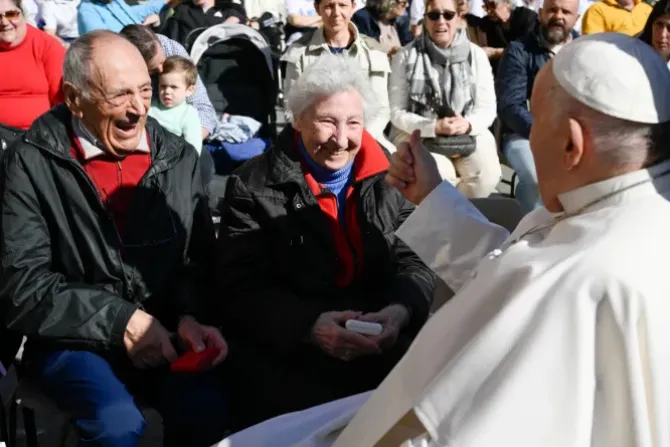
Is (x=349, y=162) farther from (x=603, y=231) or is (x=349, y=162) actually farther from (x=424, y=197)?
(x=603, y=231)

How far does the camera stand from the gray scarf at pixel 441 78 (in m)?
5.56

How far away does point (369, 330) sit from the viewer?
2.89 m

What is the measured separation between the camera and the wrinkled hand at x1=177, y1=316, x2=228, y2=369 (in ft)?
9.50

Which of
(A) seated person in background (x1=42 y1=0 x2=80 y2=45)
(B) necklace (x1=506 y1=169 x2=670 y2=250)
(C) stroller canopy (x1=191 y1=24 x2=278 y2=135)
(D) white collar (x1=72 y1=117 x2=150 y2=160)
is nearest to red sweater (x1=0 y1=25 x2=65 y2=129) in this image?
(C) stroller canopy (x1=191 y1=24 x2=278 y2=135)

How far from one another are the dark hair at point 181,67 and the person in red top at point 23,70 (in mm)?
613

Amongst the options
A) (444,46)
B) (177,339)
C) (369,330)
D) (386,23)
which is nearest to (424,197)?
(369,330)

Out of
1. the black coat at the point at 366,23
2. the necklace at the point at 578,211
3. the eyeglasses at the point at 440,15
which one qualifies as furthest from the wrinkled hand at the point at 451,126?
the necklace at the point at 578,211

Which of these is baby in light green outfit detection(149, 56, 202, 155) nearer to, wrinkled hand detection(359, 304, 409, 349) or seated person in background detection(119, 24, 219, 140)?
seated person in background detection(119, 24, 219, 140)

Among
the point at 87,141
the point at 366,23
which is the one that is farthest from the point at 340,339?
the point at 366,23

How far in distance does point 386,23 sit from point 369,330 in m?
6.17

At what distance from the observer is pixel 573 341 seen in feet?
5.51

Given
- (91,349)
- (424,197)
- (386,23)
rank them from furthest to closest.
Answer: (386,23) → (91,349) → (424,197)

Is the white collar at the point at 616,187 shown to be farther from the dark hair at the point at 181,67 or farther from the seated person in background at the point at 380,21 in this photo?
the seated person in background at the point at 380,21

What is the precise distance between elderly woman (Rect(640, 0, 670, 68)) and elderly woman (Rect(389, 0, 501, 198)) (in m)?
1.05
